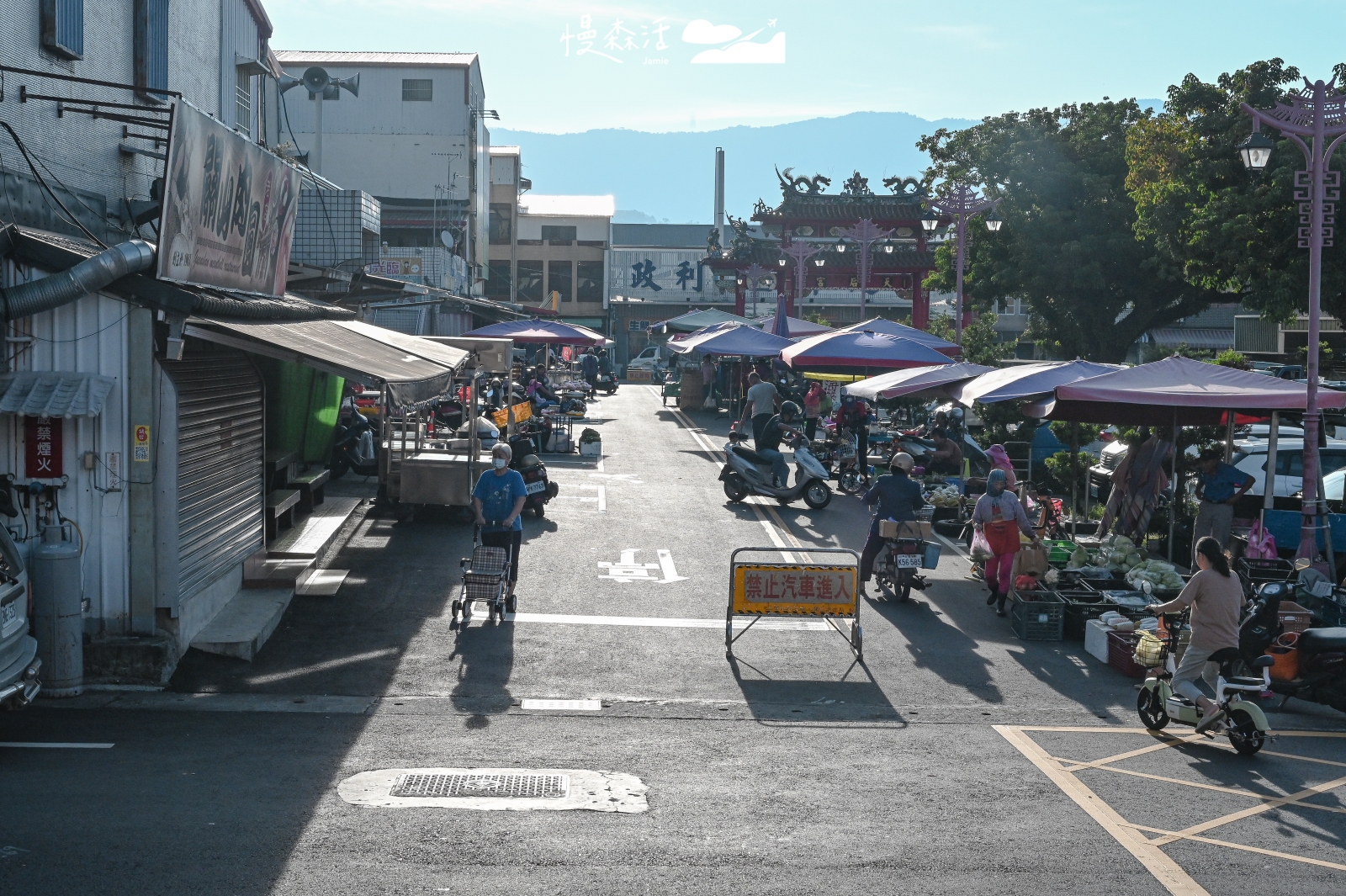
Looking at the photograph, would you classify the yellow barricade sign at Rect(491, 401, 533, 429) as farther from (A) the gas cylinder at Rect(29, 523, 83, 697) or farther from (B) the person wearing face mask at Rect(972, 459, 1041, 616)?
(A) the gas cylinder at Rect(29, 523, 83, 697)

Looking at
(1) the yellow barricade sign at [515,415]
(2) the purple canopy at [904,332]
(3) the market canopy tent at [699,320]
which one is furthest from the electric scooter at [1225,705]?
(3) the market canopy tent at [699,320]

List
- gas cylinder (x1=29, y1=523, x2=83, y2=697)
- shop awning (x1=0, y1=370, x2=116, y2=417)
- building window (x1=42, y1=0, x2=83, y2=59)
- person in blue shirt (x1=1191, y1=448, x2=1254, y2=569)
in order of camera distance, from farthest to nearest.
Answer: person in blue shirt (x1=1191, y1=448, x2=1254, y2=569)
building window (x1=42, y1=0, x2=83, y2=59)
gas cylinder (x1=29, y1=523, x2=83, y2=697)
shop awning (x1=0, y1=370, x2=116, y2=417)

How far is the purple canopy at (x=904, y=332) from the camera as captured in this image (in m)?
25.3

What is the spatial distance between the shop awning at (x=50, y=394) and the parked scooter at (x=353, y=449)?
11.0 m

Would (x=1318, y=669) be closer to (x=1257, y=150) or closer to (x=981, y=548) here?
(x=981, y=548)

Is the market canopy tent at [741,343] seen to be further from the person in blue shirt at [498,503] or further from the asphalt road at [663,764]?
the person in blue shirt at [498,503]

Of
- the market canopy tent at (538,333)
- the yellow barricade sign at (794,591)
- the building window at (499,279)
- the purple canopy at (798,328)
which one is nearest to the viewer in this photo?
the yellow barricade sign at (794,591)

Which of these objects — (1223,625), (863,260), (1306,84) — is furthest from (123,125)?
(863,260)

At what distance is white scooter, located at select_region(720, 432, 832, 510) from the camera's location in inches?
809

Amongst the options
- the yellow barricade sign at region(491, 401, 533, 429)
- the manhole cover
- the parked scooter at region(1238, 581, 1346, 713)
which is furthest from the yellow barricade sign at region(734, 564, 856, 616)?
the yellow barricade sign at region(491, 401, 533, 429)

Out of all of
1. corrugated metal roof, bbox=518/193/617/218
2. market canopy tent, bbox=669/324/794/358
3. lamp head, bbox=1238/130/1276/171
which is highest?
corrugated metal roof, bbox=518/193/617/218

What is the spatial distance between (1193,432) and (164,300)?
1561 centimetres

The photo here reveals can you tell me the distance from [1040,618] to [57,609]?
9.29 metres

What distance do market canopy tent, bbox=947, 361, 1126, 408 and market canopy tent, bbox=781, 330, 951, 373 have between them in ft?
15.3
